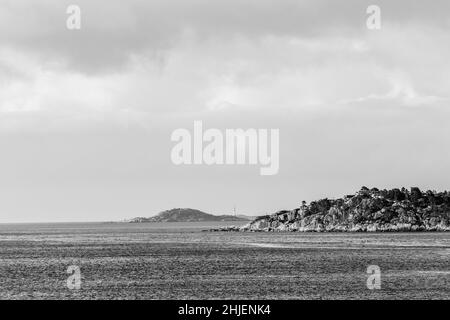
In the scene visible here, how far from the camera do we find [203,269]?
123188 mm
